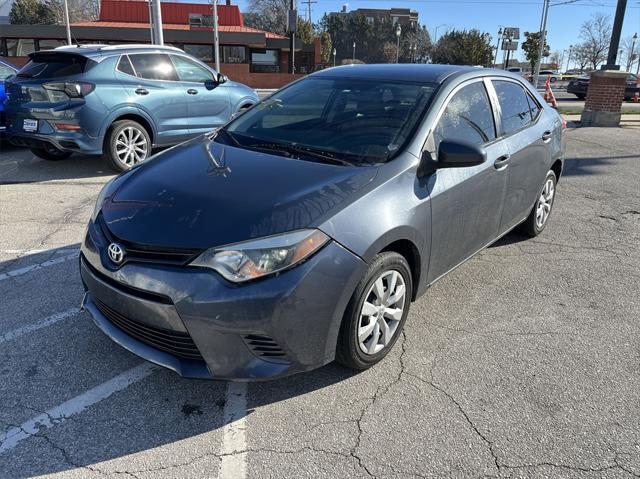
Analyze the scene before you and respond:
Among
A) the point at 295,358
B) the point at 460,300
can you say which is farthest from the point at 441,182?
the point at 295,358

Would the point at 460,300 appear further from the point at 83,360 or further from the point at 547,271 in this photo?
the point at 83,360

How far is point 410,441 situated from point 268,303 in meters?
0.96

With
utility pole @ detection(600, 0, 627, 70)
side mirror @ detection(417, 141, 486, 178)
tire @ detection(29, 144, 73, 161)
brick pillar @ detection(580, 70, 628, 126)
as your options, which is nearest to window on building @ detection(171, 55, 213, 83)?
tire @ detection(29, 144, 73, 161)

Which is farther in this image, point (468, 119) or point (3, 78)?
point (3, 78)

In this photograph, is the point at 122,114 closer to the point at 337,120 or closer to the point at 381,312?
the point at 337,120

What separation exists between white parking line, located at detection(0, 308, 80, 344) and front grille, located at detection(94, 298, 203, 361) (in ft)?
3.03

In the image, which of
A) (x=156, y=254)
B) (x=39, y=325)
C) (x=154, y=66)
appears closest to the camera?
(x=156, y=254)

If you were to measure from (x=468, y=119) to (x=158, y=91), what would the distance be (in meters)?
5.28

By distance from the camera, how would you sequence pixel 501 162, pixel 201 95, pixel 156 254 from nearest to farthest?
1. pixel 156 254
2. pixel 501 162
3. pixel 201 95

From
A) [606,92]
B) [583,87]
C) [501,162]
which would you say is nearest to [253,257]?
[501,162]

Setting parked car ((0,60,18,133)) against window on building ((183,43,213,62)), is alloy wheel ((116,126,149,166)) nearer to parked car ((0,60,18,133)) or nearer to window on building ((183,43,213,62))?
parked car ((0,60,18,133))

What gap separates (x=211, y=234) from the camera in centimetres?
253

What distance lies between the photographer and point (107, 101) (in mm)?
7062

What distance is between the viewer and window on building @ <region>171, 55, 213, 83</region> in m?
8.08
